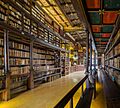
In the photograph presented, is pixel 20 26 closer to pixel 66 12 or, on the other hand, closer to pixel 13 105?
pixel 13 105

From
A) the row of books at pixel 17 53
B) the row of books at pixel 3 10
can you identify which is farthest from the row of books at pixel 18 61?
the row of books at pixel 3 10

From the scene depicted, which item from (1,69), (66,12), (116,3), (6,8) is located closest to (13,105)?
(1,69)

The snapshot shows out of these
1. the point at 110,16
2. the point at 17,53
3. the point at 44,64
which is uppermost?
the point at 110,16

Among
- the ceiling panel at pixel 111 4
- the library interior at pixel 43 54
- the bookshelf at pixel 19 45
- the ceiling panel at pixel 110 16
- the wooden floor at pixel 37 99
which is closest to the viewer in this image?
the ceiling panel at pixel 111 4

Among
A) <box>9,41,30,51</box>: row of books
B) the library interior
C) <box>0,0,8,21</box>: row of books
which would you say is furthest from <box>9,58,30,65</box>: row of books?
<box>0,0,8,21</box>: row of books

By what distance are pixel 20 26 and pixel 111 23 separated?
2.69m

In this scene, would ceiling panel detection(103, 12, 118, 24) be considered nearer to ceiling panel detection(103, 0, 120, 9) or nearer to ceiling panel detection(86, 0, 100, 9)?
ceiling panel detection(103, 0, 120, 9)

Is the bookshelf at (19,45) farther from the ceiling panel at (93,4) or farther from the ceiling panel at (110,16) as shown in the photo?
the ceiling panel at (110,16)

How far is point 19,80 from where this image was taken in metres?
5.42

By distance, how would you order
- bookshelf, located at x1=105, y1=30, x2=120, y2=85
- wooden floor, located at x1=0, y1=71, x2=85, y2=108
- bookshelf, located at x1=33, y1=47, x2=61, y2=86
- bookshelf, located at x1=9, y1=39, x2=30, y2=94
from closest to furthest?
wooden floor, located at x1=0, y1=71, x2=85, y2=108
bookshelf, located at x1=105, y1=30, x2=120, y2=85
bookshelf, located at x1=9, y1=39, x2=30, y2=94
bookshelf, located at x1=33, y1=47, x2=61, y2=86

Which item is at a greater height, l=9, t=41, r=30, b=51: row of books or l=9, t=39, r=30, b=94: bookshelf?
l=9, t=41, r=30, b=51: row of books

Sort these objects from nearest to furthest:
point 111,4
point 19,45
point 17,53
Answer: point 111,4
point 17,53
point 19,45

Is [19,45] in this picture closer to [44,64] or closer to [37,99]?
[37,99]

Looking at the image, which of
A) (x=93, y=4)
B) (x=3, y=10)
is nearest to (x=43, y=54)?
(x=3, y=10)
